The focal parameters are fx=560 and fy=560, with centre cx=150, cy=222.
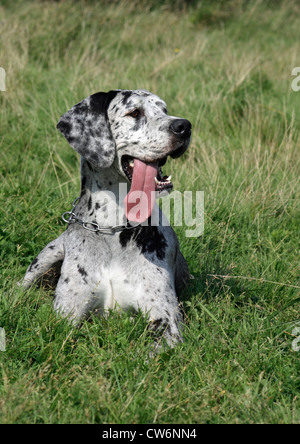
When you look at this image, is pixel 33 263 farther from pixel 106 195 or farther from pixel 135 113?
pixel 135 113

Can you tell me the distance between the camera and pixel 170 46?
31.7 feet

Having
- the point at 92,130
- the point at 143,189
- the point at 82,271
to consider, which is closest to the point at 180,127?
the point at 143,189

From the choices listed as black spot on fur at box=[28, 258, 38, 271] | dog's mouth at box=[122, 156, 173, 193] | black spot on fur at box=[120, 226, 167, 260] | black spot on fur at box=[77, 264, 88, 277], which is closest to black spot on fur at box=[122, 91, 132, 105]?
dog's mouth at box=[122, 156, 173, 193]

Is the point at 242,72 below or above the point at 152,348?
above

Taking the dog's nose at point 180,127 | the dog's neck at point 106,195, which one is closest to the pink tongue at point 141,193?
the dog's neck at point 106,195

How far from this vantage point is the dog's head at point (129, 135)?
362 cm

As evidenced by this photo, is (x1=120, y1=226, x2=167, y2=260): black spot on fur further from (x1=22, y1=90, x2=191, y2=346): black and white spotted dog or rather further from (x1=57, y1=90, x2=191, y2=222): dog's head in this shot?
(x1=57, y1=90, x2=191, y2=222): dog's head

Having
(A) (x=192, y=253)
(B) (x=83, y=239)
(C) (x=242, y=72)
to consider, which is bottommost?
(A) (x=192, y=253)

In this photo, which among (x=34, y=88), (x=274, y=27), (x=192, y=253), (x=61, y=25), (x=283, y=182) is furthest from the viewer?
(x=274, y=27)

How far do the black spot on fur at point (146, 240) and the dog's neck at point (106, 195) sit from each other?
10 cm

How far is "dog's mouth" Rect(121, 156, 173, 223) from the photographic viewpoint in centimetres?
364
